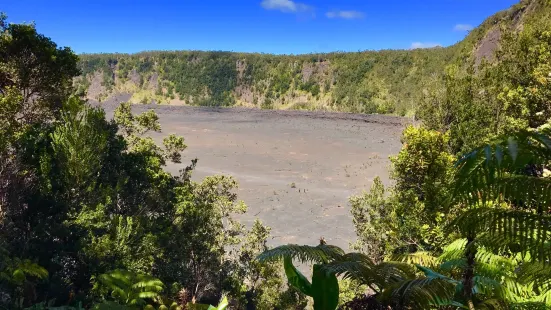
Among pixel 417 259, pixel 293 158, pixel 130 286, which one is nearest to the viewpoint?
pixel 417 259

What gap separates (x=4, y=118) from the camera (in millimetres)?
10578

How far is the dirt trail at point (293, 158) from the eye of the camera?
79.2 feet

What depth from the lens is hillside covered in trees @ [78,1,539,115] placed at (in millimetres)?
74062

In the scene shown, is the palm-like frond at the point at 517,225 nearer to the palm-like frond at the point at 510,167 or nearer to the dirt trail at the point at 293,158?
the palm-like frond at the point at 510,167

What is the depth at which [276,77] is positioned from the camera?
93625mm

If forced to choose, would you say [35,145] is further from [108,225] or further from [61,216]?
[108,225]

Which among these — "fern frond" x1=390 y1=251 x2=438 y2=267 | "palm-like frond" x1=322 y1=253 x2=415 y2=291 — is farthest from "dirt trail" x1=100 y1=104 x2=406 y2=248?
"palm-like frond" x1=322 y1=253 x2=415 y2=291

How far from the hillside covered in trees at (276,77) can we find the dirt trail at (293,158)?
17.6 meters

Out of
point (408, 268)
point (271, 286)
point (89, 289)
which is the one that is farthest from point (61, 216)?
point (408, 268)

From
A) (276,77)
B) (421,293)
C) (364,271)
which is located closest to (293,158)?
(364,271)

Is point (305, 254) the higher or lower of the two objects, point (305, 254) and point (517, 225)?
the lower

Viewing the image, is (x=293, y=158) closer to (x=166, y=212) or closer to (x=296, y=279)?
(x=166, y=212)

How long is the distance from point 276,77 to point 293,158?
5707cm

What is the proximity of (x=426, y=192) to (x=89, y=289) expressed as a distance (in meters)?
8.05
